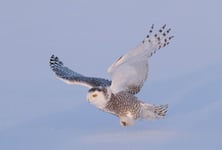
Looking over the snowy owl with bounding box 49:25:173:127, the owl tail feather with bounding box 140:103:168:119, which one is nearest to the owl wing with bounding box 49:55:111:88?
the snowy owl with bounding box 49:25:173:127

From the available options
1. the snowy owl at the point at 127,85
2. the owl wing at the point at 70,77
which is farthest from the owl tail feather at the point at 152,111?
the owl wing at the point at 70,77

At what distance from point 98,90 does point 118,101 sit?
290mm

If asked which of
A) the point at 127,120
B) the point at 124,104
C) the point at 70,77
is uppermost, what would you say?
the point at 70,77

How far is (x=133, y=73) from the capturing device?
1000cm

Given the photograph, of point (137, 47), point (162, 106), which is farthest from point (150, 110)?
point (137, 47)

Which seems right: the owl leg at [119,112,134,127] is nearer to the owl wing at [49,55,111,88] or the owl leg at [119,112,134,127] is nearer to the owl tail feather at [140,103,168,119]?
the owl tail feather at [140,103,168,119]

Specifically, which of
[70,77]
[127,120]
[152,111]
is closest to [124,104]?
[127,120]

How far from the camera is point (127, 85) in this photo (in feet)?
33.4

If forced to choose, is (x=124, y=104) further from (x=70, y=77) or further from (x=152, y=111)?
(x=70, y=77)

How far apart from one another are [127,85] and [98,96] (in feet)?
1.17

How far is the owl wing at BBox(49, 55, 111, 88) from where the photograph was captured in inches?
403

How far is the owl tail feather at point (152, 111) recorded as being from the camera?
33.7 feet

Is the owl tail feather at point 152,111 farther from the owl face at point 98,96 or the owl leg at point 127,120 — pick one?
the owl face at point 98,96

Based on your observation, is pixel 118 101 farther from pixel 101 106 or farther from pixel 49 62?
pixel 49 62
